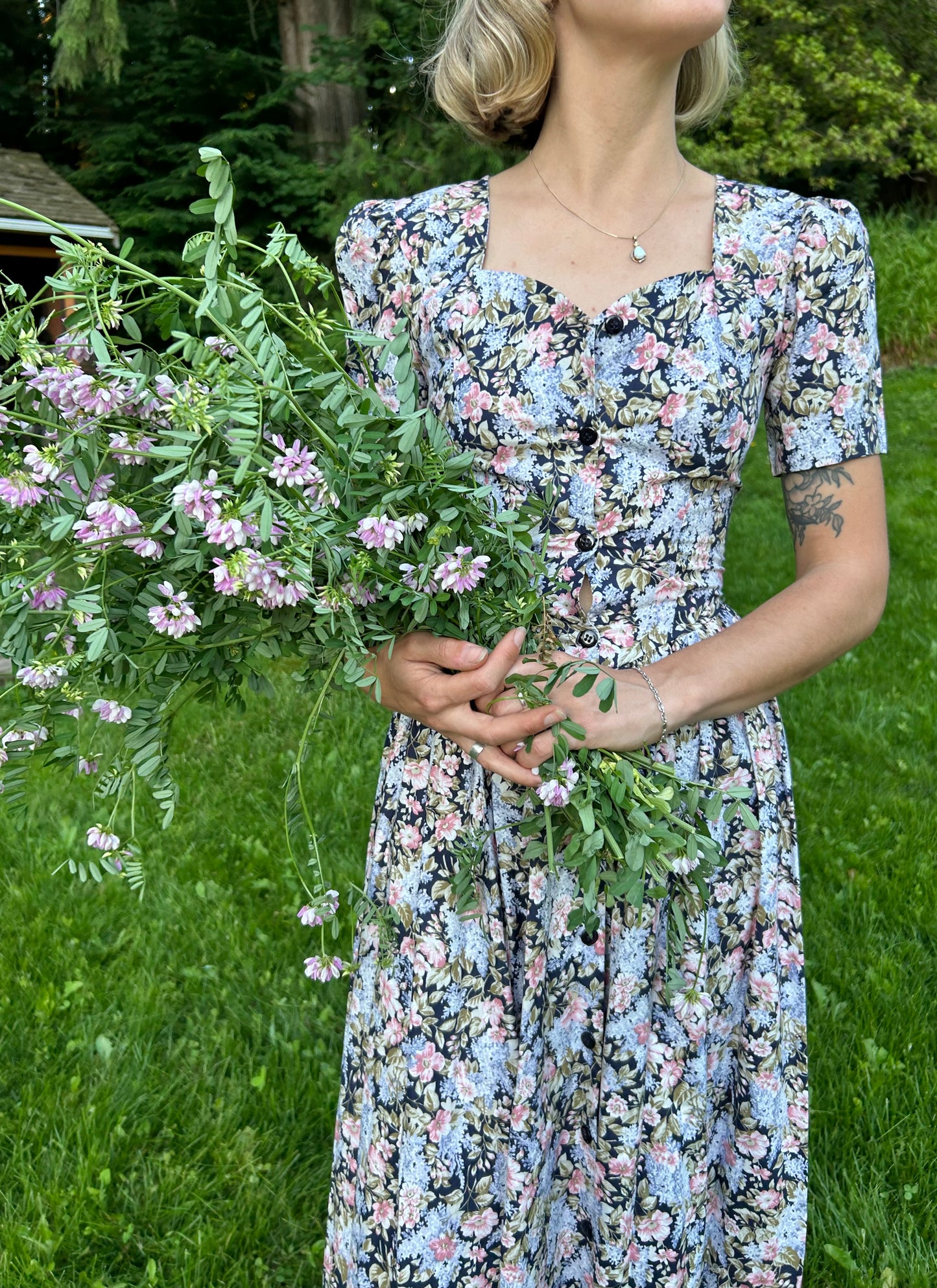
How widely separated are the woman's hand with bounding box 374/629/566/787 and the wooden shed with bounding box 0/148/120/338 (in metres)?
→ 5.86

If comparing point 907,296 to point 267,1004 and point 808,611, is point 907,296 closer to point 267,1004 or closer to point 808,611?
point 267,1004

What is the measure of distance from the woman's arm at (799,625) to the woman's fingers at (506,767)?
0.5 inches

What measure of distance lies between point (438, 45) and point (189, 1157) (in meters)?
2.30

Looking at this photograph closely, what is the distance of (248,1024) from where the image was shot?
9.50 feet

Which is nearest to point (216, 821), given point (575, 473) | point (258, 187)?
point (575, 473)

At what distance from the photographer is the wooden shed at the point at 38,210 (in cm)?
729

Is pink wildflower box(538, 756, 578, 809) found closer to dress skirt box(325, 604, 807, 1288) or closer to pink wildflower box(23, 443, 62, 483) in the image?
dress skirt box(325, 604, 807, 1288)

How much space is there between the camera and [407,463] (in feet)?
3.79

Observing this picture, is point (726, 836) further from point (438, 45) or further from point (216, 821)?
point (216, 821)

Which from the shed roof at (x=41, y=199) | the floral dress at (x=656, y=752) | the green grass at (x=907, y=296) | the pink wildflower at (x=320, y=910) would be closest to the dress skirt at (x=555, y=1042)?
the floral dress at (x=656, y=752)

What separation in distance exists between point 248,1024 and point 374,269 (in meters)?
2.02

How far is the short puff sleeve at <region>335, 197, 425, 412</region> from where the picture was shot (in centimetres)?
162

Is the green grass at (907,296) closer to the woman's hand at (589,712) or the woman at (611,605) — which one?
the woman at (611,605)

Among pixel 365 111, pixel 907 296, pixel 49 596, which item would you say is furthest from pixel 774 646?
pixel 907 296
